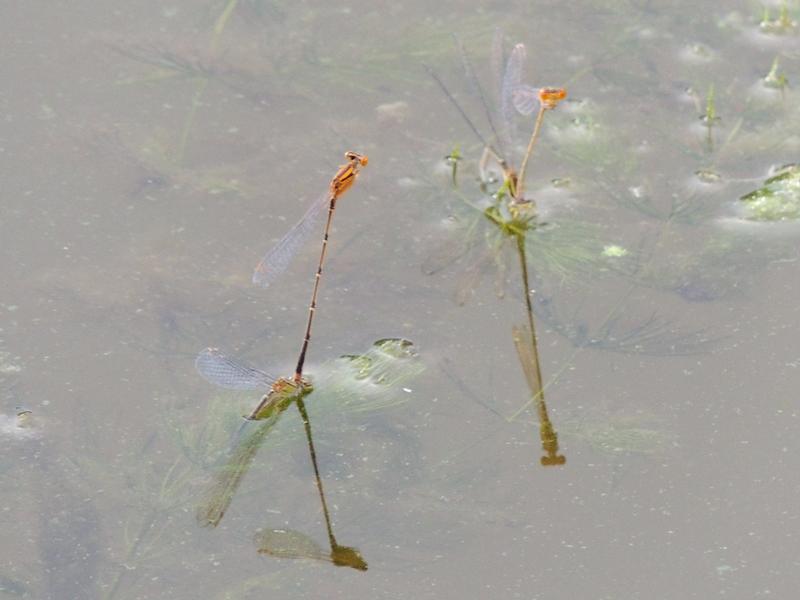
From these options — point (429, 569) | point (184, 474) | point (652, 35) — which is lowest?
point (429, 569)

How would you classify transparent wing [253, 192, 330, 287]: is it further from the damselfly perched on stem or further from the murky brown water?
the damselfly perched on stem

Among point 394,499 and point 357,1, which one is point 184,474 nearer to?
point 394,499

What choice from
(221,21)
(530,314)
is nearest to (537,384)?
(530,314)

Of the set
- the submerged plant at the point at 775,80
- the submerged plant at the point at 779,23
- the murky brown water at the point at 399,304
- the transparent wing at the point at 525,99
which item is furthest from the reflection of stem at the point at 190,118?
the submerged plant at the point at 779,23

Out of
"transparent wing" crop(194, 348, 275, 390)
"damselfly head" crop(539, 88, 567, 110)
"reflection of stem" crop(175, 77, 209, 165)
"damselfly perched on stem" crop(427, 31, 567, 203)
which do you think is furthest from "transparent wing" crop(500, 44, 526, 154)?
"transparent wing" crop(194, 348, 275, 390)

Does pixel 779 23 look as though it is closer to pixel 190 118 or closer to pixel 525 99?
pixel 525 99

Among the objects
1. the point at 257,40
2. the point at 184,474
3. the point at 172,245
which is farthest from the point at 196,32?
the point at 184,474

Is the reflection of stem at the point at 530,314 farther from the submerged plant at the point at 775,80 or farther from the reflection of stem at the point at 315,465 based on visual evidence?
the submerged plant at the point at 775,80
